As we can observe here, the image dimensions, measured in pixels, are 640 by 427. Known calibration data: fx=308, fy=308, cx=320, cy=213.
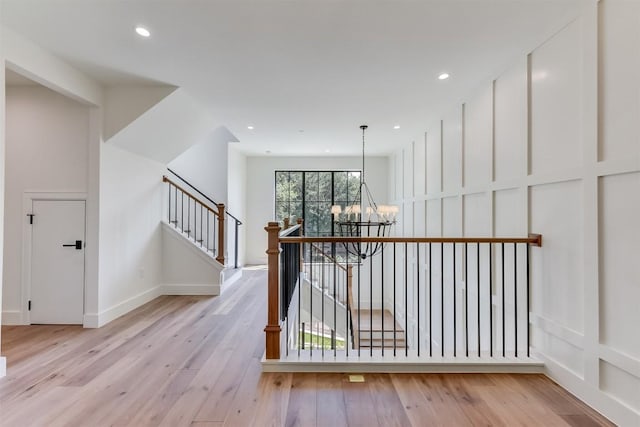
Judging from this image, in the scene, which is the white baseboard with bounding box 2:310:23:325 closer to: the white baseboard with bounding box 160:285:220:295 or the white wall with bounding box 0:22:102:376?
the white wall with bounding box 0:22:102:376

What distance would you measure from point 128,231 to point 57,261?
2.79 ft

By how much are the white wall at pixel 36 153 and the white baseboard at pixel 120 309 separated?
2.99 ft

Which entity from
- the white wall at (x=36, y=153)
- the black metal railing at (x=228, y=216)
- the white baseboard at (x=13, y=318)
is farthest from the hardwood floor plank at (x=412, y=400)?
the black metal railing at (x=228, y=216)

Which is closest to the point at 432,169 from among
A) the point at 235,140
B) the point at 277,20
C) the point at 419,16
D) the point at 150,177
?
the point at 419,16

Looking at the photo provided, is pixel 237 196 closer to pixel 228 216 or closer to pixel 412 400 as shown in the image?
pixel 228 216

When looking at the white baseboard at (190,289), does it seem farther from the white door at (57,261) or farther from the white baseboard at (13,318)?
the white baseboard at (13,318)

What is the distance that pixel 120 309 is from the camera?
4.12 meters

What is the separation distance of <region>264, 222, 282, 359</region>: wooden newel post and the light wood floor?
0.23 m

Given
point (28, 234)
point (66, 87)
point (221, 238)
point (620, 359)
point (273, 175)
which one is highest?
point (66, 87)

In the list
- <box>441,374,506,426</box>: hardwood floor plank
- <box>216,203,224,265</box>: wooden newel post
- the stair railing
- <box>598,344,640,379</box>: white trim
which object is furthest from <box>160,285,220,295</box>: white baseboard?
<box>598,344,640,379</box>: white trim

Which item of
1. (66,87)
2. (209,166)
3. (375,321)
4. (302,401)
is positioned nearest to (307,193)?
(209,166)

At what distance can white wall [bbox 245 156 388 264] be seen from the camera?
816 cm

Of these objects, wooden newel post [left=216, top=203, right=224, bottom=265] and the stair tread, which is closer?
wooden newel post [left=216, top=203, right=224, bottom=265]

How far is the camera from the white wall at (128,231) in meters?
3.87
